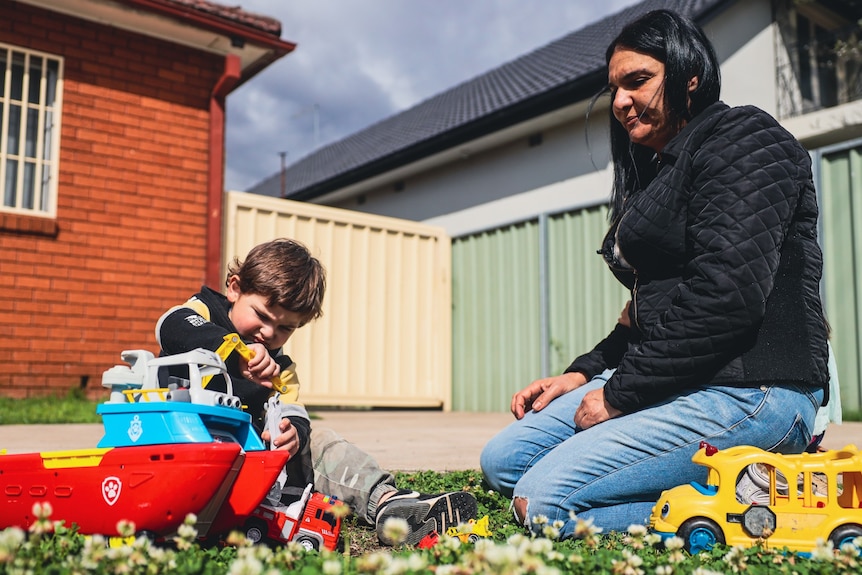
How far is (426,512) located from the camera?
7.43 feet

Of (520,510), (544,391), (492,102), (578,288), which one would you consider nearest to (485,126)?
(492,102)

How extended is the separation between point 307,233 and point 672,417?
22.6 ft

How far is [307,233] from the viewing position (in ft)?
28.7

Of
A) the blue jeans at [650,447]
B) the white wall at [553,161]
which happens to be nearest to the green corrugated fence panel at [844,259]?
the white wall at [553,161]

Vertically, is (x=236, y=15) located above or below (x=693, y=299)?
above

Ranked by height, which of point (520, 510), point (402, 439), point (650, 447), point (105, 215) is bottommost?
point (402, 439)

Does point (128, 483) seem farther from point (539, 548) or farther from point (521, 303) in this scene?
point (521, 303)

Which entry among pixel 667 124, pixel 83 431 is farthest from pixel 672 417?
pixel 83 431

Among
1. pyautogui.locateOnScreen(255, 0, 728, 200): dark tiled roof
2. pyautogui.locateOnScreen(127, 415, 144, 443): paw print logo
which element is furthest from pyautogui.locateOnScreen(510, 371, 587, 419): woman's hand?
pyautogui.locateOnScreen(255, 0, 728, 200): dark tiled roof

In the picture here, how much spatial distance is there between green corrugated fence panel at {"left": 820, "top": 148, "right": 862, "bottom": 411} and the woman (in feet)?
17.0

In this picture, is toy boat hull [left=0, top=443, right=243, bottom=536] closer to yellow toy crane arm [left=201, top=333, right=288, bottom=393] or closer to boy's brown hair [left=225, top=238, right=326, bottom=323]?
yellow toy crane arm [left=201, top=333, right=288, bottom=393]

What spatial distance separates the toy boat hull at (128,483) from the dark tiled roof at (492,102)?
17.8 feet

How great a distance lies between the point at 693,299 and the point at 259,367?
1.29m

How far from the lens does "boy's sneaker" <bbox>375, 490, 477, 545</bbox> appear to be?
224cm
